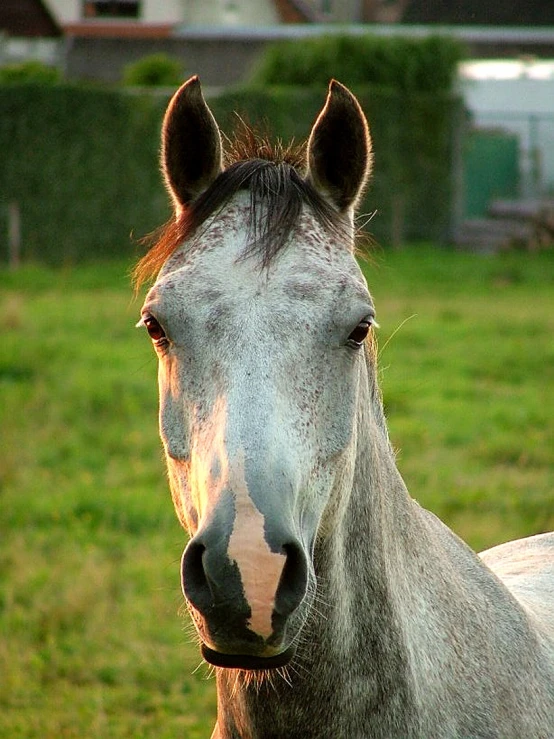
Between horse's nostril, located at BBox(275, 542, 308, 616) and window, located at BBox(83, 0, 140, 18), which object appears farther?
window, located at BBox(83, 0, 140, 18)

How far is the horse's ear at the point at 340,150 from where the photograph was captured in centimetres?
255

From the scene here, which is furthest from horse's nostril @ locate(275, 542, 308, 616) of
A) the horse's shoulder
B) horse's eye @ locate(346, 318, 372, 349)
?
the horse's shoulder

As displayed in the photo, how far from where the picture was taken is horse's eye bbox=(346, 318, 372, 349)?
234cm

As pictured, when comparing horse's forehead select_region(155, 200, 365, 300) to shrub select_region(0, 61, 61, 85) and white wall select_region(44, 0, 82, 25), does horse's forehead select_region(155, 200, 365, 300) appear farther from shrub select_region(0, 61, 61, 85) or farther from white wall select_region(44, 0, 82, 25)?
white wall select_region(44, 0, 82, 25)

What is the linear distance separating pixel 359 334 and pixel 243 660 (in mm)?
766

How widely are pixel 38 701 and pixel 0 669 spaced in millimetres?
367

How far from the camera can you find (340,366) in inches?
91.0

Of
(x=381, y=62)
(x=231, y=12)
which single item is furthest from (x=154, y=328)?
(x=231, y=12)

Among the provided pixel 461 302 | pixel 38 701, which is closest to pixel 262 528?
pixel 38 701

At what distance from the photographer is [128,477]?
7668mm

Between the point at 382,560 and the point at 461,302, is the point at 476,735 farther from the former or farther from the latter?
the point at 461,302

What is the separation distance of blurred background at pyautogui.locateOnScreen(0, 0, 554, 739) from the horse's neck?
2.04ft

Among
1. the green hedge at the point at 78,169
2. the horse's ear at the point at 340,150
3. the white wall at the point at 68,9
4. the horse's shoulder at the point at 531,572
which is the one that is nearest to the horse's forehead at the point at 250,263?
the horse's ear at the point at 340,150

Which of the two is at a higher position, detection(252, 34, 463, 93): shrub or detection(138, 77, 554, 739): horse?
detection(138, 77, 554, 739): horse
